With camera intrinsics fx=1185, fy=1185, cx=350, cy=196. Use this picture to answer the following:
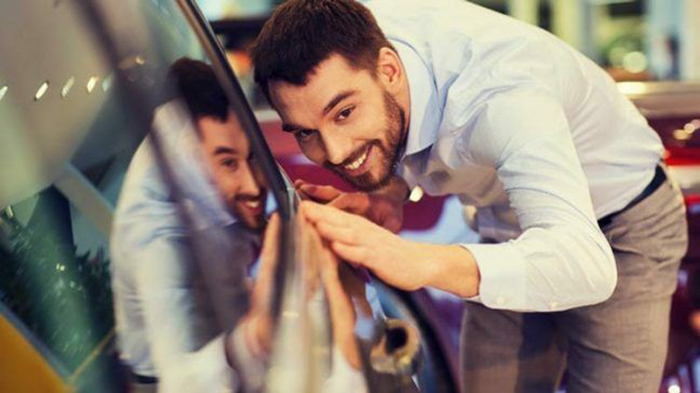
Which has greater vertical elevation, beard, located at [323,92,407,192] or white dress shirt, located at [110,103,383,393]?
white dress shirt, located at [110,103,383,393]

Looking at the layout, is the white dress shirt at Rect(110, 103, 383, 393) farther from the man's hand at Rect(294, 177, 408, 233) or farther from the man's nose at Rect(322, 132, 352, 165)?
the man's hand at Rect(294, 177, 408, 233)

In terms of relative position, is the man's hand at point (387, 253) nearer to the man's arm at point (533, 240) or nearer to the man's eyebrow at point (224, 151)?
the man's arm at point (533, 240)

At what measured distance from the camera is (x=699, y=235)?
95.8 inches

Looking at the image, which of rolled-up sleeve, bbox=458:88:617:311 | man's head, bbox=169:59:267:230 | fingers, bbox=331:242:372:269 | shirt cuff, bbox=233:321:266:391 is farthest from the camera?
rolled-up sleeve, bbox=458:88:617:311

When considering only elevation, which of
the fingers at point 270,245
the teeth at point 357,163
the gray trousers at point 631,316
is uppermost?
the fingers at point 270,245

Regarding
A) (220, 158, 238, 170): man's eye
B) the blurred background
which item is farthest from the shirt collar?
the blurred background

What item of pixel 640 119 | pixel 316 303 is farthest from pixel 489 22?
pixel 316 303

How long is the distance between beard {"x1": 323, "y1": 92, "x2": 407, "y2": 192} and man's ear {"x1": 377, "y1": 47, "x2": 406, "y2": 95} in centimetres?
2

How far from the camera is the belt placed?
6.55 ft

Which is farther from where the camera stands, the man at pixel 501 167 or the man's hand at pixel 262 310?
the man at pixel 501 167

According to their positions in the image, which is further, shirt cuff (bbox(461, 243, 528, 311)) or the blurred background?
the blurred background

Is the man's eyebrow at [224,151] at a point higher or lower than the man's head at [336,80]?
higher

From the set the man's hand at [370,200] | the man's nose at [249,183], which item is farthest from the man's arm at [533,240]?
the man's hand at [370,200]

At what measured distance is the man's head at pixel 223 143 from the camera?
1.26 metres
